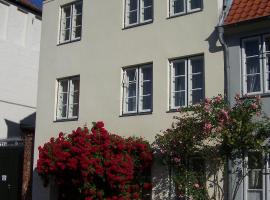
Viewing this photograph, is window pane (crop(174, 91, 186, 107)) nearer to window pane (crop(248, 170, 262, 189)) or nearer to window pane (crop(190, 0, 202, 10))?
window pane (crop(190, 0, 202, 10))

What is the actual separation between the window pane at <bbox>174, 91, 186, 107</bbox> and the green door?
734 cm

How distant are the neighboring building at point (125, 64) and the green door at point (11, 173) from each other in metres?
1.37

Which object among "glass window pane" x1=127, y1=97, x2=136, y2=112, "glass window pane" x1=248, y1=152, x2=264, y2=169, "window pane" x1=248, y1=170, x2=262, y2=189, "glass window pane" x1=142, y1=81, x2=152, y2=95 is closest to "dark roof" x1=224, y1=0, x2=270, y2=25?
"glass window pane" x1=142, y1=81, x2=152, y2=95

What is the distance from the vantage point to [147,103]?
15703 millimetres

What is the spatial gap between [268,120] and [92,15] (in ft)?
25.0

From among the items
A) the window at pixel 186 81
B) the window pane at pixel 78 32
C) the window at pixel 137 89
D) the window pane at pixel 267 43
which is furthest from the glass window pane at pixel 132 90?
the window pane at pixel 267 43

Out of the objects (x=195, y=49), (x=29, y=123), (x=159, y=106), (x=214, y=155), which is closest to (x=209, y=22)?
(x=195, y=49)

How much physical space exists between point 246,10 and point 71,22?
6868 millimetres

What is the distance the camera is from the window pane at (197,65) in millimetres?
14695

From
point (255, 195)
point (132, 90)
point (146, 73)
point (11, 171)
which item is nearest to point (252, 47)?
point (146, 73)

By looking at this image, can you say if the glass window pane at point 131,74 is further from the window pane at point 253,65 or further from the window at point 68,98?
the window pane at point 253,65

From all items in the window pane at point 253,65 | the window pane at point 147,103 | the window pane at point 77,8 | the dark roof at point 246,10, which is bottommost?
the window pane at point 147,103

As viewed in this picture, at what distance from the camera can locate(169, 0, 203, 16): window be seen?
592 inches

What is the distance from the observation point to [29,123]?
2502 cm
